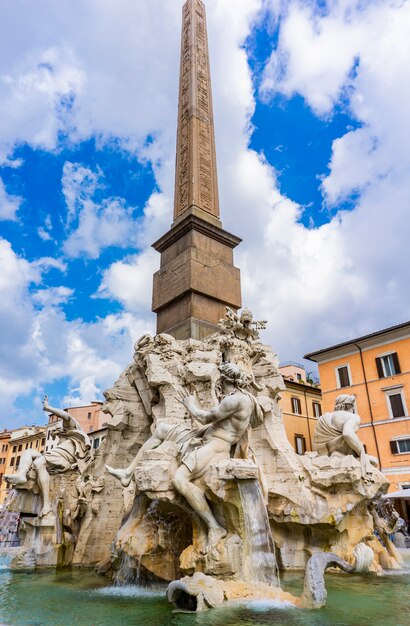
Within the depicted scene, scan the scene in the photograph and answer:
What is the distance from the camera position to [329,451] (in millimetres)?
6930

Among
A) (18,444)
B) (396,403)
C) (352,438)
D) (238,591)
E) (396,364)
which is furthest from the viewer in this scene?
(18,444)

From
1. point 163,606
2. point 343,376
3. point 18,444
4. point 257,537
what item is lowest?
point 163,606

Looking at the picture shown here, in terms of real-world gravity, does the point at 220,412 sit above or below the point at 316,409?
below

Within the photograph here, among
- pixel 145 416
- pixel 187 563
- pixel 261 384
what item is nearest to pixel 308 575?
pixel 187 563

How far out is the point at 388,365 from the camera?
21766mm

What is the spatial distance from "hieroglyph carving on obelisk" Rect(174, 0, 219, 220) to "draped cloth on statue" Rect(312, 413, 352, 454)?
5.18 meters

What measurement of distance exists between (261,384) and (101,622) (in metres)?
4.36

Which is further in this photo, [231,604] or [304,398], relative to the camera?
[304,398]

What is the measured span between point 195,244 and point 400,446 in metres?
15.7

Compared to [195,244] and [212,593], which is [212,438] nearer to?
[212,593]

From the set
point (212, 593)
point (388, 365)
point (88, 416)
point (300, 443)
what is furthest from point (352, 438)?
point (88, 416)

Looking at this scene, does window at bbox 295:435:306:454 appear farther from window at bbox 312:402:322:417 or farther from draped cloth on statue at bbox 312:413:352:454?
draped cloth on statue at bbox 312:413:352:454

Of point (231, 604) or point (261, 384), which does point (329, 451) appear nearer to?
point (261, 384)

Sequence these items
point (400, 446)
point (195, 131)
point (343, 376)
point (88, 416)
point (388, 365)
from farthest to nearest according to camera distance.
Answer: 1. point (88, 416)
2. point (343, 376)
3. point (388, 365)
4. point (400, 446)
5. point (195, 131)
